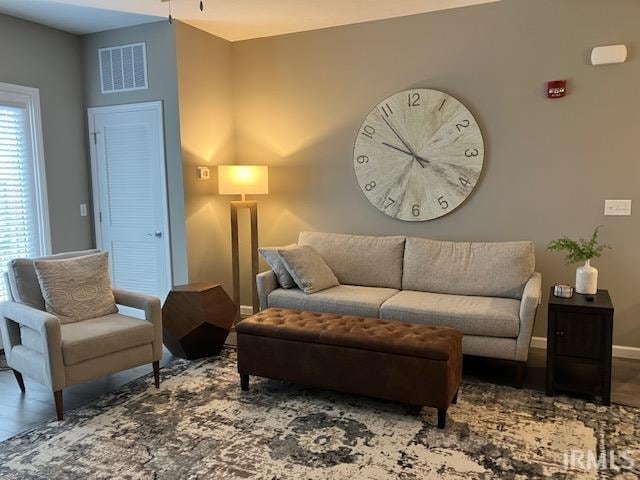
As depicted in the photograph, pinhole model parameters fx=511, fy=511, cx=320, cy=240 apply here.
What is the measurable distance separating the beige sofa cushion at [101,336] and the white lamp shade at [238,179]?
1.50 meters

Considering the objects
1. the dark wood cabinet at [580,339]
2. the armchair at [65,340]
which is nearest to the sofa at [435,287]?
the dark wood cabinet at [580,339]

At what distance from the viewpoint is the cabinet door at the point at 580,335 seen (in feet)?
10.2

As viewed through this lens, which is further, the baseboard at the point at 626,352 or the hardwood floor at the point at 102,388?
the baseboard at the point at 626,352

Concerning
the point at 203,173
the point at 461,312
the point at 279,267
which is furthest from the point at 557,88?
the point at 203,173

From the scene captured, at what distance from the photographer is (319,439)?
2.74 meters

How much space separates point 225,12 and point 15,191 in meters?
2.29

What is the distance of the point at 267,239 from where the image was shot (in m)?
5.05

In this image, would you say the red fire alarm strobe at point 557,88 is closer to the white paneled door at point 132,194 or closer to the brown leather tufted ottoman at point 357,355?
the brown leather tufted ottoman at point 357,355

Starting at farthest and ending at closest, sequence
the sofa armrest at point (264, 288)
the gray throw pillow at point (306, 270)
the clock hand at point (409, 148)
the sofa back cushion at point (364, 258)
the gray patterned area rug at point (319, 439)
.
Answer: the clock hand at point (409, 148)
the sofa back cushion at point (364, 258)
the sofa armrest at point (264, 288)
the gray throw pillow at point (306, 270)
the gray patterned area rug at point (319, 439)

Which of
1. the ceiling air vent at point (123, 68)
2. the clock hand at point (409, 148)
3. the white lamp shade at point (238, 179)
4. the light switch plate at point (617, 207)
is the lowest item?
the light switch plate at point (617, 207)

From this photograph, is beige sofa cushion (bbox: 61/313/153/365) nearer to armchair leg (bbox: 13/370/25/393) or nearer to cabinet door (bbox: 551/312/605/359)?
armchair leg (bbox: 13/370/25/393)

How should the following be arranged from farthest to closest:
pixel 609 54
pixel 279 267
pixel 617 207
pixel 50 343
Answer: pixel 279 267
pixel 617 207
pixel 609 54
pixel 50 343

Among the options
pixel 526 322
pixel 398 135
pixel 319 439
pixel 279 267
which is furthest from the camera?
pixel 398 135

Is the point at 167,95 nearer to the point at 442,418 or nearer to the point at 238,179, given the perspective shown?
the point at 238,179
